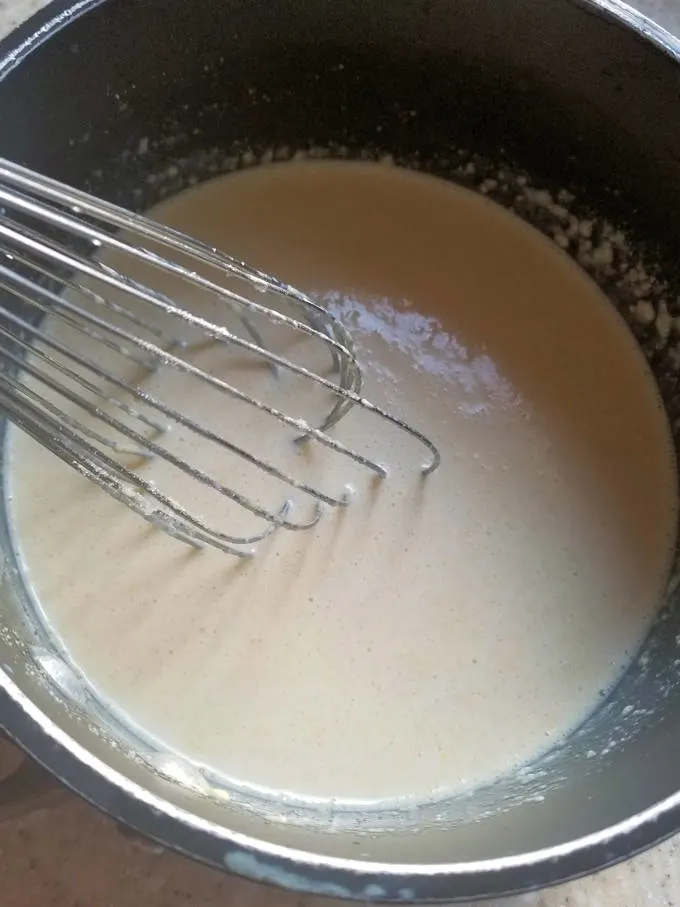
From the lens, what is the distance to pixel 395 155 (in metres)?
1.14

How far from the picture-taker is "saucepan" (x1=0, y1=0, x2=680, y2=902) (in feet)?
2.12

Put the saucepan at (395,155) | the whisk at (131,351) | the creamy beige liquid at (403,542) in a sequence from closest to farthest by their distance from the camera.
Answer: the saucepan at (395,155) → the whisk at (131,351) → the creamy beige liquid at (403,542)

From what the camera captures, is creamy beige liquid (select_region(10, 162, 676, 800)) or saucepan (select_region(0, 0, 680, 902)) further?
creamy beige liquid (select_region(10, 162, 676, 800))

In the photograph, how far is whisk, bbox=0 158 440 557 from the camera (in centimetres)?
77

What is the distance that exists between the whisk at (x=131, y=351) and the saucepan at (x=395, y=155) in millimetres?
109

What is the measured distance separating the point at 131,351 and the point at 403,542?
0.33 meters

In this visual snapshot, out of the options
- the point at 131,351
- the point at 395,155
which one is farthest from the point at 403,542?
the point at 395,155

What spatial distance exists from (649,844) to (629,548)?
0.39 metres

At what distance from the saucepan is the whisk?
0.36 ft

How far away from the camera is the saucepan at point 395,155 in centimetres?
65

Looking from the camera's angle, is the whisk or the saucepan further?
the whisk

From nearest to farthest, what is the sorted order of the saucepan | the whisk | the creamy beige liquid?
the saucepan < the whisk < the creamy beige liquid

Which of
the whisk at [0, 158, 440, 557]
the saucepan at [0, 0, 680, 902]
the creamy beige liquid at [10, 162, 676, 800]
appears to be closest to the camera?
the saucepan at [0, 0, 680, 902]

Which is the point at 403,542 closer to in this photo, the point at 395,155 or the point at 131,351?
the point at 131,351
